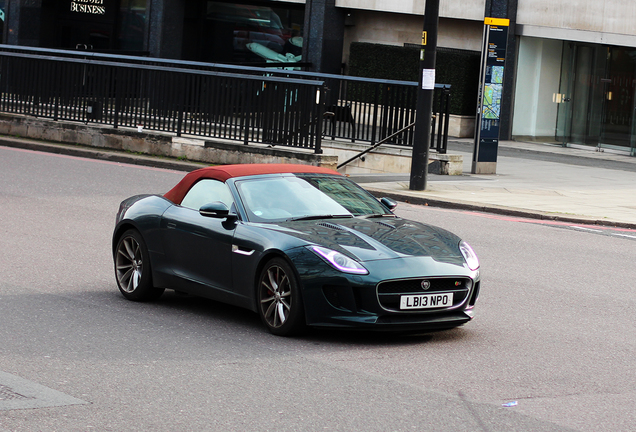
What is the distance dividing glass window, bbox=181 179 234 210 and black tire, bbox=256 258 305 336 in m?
0.91

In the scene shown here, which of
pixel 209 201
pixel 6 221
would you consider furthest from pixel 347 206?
pixel 6 221

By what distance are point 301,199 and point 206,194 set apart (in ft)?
2.69

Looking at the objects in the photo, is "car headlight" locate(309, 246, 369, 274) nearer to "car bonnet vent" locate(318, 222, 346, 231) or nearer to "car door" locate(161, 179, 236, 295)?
"car bonnet vent" locate(318, 222, 346, 231)

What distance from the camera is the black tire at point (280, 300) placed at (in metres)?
7.12

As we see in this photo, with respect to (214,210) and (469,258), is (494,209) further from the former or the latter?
(214,210)

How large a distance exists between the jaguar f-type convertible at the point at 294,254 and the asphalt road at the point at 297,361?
25cm


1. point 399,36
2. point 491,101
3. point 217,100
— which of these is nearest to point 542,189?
point 491,101

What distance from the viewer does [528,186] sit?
18922 millimetres

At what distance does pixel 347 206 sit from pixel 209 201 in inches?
44.6

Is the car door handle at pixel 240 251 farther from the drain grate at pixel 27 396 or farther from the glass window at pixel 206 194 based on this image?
the drain grate at pixel 27 396

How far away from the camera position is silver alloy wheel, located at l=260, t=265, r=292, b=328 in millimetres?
7242

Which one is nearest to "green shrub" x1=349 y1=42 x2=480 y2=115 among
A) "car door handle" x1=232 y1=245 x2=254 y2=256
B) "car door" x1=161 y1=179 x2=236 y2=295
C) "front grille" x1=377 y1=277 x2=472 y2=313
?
"car door" x1=161 y1=179 x2=236 y2=295

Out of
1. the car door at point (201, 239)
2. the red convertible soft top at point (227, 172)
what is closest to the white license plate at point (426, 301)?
the car door at point (201, 239)

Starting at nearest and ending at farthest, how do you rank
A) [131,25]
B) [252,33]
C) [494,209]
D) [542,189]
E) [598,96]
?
[494,209]
[542,189]
[598,96]
[252,33]
[131,25]
